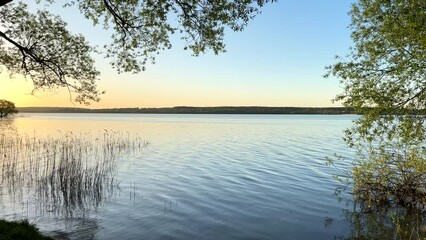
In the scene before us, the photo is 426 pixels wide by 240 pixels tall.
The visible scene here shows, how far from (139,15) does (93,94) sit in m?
4.26

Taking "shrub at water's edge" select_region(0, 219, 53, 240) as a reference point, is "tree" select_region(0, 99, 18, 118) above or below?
above

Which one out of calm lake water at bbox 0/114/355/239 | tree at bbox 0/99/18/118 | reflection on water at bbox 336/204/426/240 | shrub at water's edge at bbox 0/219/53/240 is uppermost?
tree at bbox 0/99/18/118

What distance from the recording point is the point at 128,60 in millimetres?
14281

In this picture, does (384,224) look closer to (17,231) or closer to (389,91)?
(389,91)

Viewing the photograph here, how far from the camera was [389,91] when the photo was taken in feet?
46.7

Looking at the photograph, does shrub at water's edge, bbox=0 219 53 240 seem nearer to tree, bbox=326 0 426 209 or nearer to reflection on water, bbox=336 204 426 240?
reflection on water, bbox=336 204 426 240

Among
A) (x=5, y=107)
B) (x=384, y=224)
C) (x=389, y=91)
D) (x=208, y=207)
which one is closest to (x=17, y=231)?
(x=208, y=207)

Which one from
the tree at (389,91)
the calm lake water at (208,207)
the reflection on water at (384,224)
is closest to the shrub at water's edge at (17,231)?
the calm lake water at (208,207)

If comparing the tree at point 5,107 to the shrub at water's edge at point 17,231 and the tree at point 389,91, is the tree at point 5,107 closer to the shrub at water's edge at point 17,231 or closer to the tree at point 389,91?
the shrub at water's edge at point 17,231

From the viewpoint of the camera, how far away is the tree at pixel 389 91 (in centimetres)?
1334

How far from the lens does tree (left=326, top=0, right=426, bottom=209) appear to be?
1334cm

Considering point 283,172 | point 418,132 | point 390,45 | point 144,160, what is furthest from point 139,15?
point 144,160

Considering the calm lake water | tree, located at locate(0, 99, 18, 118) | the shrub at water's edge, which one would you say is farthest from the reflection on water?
tree, located at locate(0, 99, 18, 118)

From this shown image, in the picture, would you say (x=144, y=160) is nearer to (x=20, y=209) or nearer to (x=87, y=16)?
(x=20, y=209)
